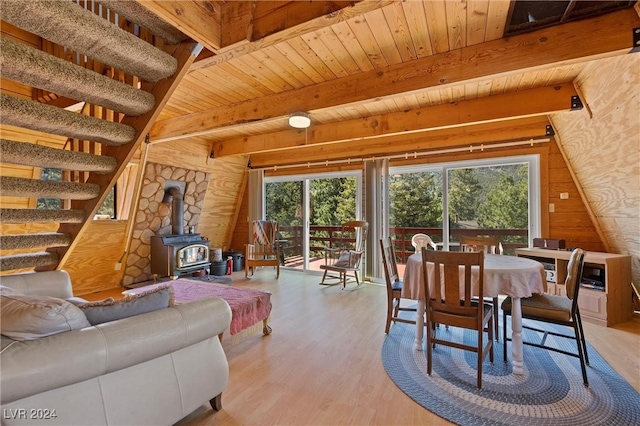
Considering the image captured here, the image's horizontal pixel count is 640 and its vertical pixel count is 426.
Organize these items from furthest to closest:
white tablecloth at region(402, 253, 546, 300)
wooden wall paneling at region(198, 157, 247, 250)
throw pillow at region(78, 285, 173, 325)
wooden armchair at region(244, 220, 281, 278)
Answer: wooden wall paneling at region(198, 157, 247, 250)
wooden armchair at region(244, 220, 281, 278)
white tablecloth at region(402, 253, 546, 300)
throw pillow at region(78, 285, 173, 325)

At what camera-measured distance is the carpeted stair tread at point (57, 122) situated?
145 centimetres

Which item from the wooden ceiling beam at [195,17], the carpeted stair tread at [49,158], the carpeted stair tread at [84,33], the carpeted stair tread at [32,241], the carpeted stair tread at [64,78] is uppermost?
the wooden ceiling beam at [195,17]

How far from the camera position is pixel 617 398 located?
1870 millimetres

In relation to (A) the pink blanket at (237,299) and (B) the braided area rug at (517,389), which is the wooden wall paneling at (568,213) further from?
(A) the pink blanket at (237,299)

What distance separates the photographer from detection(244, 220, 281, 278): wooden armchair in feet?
17.7

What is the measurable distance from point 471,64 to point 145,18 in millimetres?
2265

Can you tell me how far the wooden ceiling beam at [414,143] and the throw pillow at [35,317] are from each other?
4409mm

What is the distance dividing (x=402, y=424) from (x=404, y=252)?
3435 millimetres

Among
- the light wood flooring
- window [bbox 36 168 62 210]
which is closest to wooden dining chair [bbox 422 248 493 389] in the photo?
the light wood flooring

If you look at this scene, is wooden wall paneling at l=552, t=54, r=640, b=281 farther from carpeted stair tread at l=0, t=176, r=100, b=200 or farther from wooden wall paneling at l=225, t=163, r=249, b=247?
wooden wall paneling at l=225, t=163, r=249, b=247

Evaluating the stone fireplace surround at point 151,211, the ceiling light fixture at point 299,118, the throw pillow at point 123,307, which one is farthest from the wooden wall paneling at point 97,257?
the throw pillow at point 123,307

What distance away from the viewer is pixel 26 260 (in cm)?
224

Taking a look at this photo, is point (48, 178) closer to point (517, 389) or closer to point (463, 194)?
point (517, 389)

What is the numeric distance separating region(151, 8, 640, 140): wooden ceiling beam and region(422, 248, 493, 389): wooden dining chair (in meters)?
1.38
